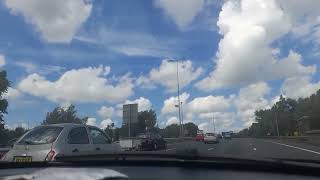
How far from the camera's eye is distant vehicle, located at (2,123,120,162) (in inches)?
497

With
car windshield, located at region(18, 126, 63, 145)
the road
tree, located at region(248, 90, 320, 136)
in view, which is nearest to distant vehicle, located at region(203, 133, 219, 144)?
the road

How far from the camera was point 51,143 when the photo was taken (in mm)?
12797

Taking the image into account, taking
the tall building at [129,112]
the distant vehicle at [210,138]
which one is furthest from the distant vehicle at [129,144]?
the distant vehicle at [210,138]

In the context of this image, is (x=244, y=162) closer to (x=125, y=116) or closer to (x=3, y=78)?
(x=125, y=116)

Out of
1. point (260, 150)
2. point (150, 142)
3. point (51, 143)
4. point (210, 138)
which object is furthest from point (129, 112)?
point (51, 143)

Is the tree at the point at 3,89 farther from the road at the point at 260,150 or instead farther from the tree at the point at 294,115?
the tree at the point at 294,115

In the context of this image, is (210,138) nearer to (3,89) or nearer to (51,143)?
(3,89)

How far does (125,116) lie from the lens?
48.7 metres

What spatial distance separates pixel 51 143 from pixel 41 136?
1.38ft

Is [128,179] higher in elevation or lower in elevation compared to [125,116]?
lower

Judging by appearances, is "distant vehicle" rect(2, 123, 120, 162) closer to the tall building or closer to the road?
the road

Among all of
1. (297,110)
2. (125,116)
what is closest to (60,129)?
(125,116)

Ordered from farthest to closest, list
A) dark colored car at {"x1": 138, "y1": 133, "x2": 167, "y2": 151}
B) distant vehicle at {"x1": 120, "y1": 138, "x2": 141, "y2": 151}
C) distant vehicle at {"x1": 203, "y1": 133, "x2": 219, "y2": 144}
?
1. distant vehicle at {"x1": 203, "y1": 133, "x2": 219, "y2": 144}
2. dark colored car at {"x1": 138, "y1": 133, "x2": 167, "y2": 151}
3. distant vehicle at {"x1": 120, "y1": 138, "x2": 141, "y2": 151}

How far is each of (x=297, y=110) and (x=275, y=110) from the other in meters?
8.30
